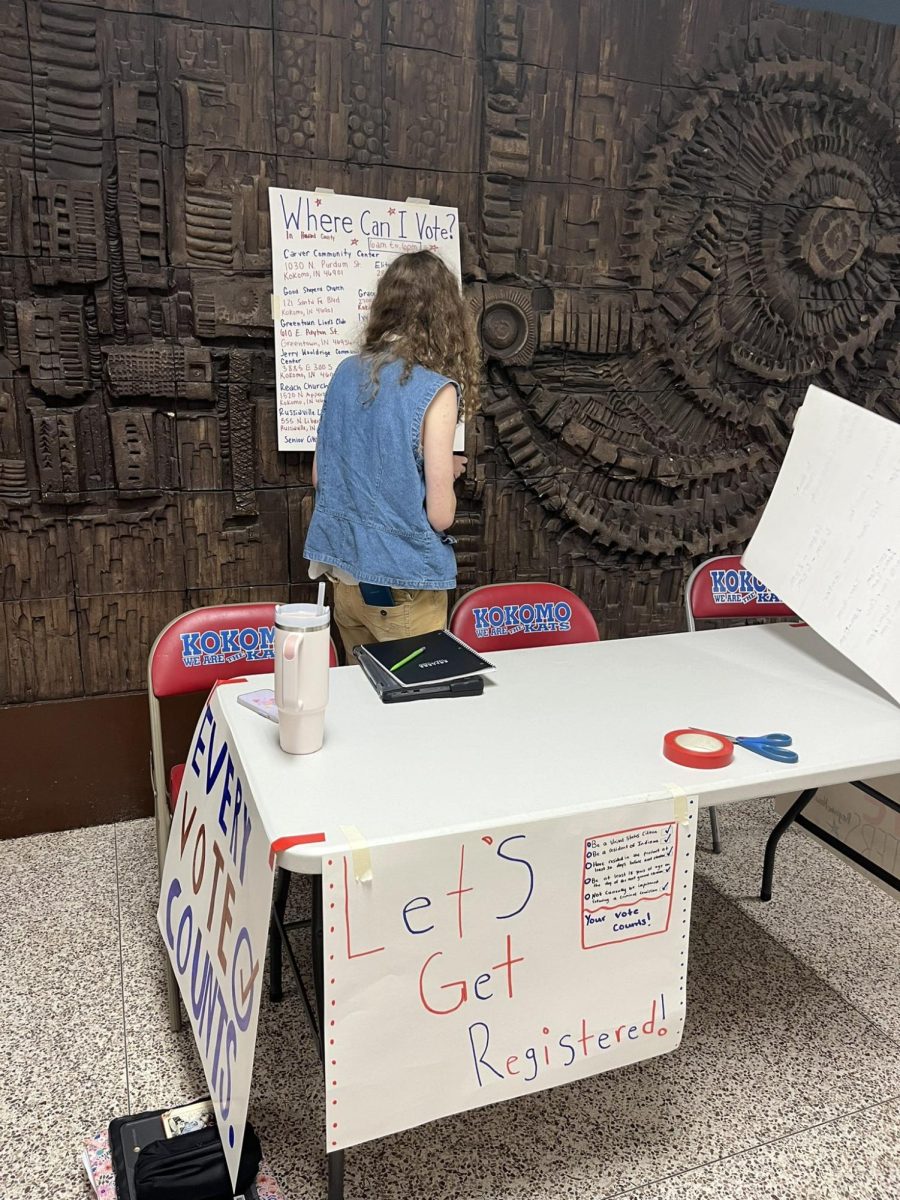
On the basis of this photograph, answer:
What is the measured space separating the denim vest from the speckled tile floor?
1.00 metres

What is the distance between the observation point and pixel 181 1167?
4.41 ft

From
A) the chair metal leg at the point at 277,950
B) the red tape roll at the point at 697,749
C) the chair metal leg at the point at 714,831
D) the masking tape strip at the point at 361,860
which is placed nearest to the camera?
the masking tape strip at the point at 361,860

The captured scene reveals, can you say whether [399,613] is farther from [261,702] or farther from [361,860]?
[361,860]

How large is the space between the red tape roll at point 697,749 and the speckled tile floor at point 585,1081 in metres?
0.76

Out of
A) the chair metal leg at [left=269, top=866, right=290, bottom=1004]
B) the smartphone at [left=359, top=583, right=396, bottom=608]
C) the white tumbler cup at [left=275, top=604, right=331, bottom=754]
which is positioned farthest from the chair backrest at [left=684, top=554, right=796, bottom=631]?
the white tumbler cup at [left=275, top=604, right=331, bottom=754]

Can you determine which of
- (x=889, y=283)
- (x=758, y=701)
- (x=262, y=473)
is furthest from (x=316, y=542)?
(x=889, y=283)

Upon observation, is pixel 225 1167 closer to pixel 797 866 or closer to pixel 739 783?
pixel 739 783

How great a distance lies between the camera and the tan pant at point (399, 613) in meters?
2.14

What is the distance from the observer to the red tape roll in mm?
1313

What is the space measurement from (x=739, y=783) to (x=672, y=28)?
255 centimetres

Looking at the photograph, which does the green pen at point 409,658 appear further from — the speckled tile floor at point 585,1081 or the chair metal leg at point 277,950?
the speckled tile floor at point 585,1081

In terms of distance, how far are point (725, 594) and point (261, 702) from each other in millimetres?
1464

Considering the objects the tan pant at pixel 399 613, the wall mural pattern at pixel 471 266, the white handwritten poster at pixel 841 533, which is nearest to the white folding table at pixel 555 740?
the white handwritten poster at pixel 841 533

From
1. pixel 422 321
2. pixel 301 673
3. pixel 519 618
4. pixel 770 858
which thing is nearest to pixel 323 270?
pixel 422 321
